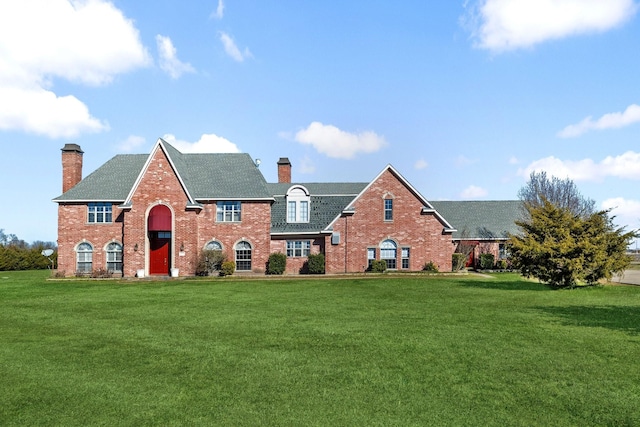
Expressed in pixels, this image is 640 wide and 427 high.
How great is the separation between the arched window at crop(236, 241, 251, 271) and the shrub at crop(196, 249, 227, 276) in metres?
1.67

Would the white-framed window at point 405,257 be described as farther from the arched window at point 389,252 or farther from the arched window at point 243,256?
the arched window at point 243,256

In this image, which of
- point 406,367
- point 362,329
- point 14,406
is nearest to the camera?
point 14,406

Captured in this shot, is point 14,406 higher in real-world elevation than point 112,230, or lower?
lower

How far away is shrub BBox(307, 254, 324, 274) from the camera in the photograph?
3656 centimetres

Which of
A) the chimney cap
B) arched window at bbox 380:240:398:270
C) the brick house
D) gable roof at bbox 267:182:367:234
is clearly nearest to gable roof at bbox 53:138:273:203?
the brick house

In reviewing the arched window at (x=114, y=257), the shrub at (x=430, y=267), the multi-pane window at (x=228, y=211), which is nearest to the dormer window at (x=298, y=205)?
the multi-pane window at (x=228, y=211)

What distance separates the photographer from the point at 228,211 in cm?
3694

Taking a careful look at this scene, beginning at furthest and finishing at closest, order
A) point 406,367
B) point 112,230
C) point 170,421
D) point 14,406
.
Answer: point 112,230
point 406,367
point 14,406
point 170,421

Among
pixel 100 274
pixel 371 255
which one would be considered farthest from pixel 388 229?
pixel 100 274

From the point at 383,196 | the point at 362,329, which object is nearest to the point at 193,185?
the point at 383,196

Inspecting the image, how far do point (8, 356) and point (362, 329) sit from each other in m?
8.36

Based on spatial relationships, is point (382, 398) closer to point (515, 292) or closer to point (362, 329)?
point (362, 329)

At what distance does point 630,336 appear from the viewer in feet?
39.9

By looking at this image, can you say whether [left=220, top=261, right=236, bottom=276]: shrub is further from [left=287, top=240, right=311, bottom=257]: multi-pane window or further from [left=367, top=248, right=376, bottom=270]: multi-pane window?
[left=367, top=248, right=376, bottom=270]: multi-pane window
